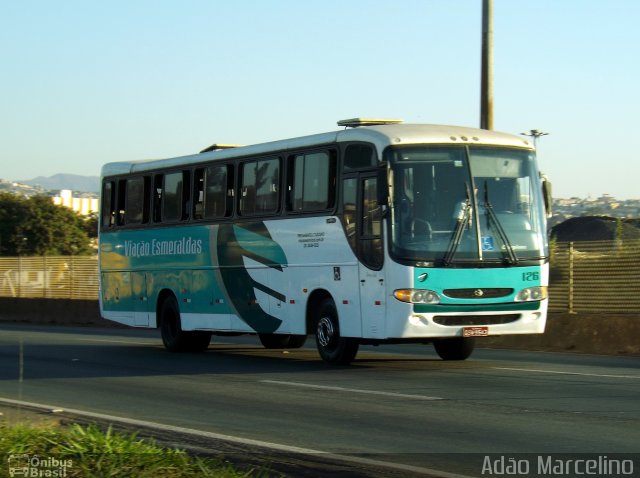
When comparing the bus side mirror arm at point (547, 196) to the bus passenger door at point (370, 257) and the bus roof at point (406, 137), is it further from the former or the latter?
the bus passenger door at point (370, 257)

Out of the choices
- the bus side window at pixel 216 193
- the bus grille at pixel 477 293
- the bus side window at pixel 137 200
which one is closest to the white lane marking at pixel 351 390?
the bus grille at pixel 477 293

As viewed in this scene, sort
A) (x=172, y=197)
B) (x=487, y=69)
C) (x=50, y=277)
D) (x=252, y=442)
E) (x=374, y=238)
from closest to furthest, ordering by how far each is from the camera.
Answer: (x=252, y=442) < (x=374, y=238) < (x=172, y=197) < (x=487, y=69) < (x=50, y=277)


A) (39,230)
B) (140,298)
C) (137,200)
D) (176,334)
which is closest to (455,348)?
(176,334)

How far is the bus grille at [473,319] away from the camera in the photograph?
15.6m

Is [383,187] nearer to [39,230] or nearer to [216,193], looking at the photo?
[216,193]

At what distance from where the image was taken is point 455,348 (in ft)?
59.4

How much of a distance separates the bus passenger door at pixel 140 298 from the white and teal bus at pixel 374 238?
2191 millimetres

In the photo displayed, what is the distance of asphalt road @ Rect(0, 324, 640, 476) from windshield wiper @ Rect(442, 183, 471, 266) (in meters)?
1.63

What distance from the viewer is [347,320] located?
54.3 ft

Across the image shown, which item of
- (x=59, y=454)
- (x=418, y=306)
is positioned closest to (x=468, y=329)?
(x=418, y=306)

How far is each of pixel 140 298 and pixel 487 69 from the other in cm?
831

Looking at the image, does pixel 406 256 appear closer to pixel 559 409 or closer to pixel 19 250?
pixel 559 409

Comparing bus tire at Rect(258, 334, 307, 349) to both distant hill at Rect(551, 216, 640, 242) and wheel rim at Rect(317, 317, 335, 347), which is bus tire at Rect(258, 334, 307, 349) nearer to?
wheel rim at Rect(317, 317, 335, 347)

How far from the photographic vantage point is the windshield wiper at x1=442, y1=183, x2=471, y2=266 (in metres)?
15.5
